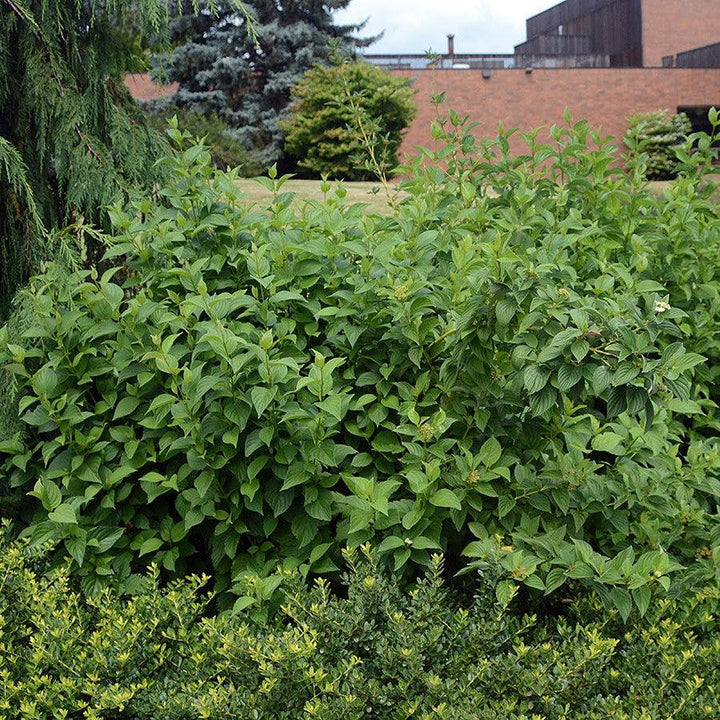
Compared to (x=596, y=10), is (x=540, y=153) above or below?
below

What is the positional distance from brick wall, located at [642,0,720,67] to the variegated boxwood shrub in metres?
34.8

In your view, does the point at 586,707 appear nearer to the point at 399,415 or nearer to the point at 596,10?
the point at 399,415

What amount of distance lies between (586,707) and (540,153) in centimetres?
259

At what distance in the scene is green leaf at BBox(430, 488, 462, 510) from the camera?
2406mm

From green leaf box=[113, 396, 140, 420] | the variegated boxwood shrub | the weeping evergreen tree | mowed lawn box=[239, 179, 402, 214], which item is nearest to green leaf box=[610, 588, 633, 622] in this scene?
the variegated boxwood shrub

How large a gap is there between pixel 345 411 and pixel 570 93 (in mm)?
27677

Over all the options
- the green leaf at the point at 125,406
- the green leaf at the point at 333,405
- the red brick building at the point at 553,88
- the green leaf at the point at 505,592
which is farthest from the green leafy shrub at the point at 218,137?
the green leaf at the point at 505,592

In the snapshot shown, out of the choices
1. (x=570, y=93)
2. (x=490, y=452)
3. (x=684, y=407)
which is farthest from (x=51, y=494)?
(x=570, y=93)

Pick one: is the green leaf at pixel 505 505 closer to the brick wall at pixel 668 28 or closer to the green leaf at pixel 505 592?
the green leaf at pixel 505 592

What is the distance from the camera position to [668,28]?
34062 millimetres

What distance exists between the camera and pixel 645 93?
28.2 metres

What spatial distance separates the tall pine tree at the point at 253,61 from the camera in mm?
20781

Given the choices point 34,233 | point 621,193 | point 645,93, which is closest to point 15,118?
point 34,233

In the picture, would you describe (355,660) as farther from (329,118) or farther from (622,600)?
(329,118)
